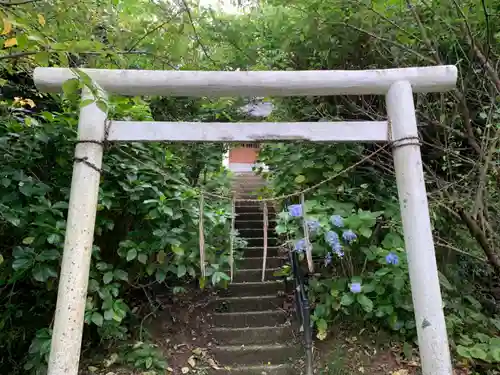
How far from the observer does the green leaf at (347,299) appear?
254cm

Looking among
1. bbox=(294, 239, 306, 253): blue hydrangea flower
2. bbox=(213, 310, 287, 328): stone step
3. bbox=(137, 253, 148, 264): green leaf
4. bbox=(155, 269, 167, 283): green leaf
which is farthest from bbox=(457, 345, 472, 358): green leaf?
bbox=(137, 253, 148, 264): green leaf

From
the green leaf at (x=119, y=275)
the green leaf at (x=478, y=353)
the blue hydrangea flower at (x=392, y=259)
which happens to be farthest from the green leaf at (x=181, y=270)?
the green leaf at (x=478, y=353)

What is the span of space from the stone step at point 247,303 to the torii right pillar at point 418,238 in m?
1.86

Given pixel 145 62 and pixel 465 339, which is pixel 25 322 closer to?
pixel 145 62

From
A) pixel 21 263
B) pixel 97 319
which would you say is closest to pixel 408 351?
pixel 97 319

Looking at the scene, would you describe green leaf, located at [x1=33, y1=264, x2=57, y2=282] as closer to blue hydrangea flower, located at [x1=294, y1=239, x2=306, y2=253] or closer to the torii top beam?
the torii top beam

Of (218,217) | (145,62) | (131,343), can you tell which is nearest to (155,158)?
(218,217)

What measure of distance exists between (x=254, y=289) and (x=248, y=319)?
0.47 meters

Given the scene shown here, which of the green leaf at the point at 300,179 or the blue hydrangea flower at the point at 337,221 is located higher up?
the green leaf at the point at 300,179

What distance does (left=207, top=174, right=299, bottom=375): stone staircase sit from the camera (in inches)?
113

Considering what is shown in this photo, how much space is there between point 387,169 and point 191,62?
182 cm

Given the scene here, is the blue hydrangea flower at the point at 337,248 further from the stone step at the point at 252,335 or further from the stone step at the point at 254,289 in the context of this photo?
the stone step at the point at 254,289

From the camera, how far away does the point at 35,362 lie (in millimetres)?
2221

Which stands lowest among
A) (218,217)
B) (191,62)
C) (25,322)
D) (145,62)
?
(25,322)
